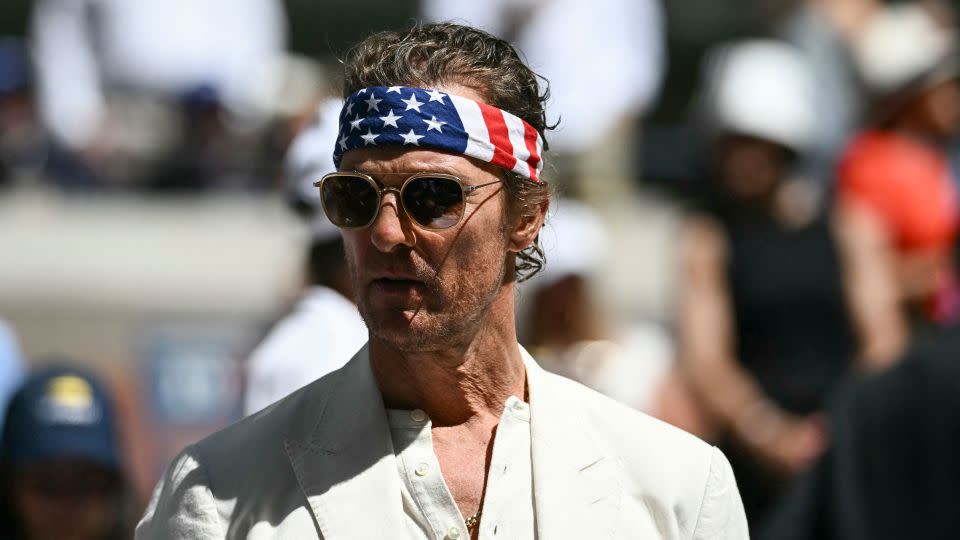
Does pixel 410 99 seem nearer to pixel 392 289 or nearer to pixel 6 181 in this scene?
pixel 392 289

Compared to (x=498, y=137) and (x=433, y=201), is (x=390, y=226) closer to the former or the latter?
(x=433, y=201)

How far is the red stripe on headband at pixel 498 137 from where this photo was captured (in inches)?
120

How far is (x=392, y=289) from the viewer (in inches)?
118

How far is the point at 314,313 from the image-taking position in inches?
174

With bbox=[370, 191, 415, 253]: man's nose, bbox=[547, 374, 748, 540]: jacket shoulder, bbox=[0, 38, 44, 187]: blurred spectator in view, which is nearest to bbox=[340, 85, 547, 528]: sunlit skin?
bbox=[370, 191, 415, 253]: man's nose

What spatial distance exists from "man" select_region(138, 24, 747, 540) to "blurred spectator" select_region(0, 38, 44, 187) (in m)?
6.50

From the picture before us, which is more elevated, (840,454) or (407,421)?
(407,421)

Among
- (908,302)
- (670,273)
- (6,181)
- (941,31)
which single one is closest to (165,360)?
(6,181)

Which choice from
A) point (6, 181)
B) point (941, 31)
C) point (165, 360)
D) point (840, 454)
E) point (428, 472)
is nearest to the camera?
point (428, 472)

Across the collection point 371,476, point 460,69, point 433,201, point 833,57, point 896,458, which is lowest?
point 896,458

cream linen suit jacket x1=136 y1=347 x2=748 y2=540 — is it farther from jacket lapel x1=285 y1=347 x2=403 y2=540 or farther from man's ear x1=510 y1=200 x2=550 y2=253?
man's ear x1=510 y1=200 x2=550 y2=253

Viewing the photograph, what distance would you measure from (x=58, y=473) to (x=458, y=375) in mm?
1974

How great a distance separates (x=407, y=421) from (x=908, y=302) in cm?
412

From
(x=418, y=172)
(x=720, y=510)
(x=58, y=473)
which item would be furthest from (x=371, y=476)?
(x=58, y=473)
